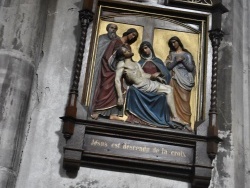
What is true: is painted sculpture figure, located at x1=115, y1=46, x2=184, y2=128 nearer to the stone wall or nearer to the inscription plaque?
the inscription plaque

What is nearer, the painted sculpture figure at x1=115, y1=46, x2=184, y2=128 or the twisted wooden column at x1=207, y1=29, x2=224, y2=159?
the twisted wooden column at x1=207, y1=29, x2=224, y2=159

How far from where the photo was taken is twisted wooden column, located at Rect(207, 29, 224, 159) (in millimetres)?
5184

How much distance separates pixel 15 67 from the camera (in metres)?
5.31

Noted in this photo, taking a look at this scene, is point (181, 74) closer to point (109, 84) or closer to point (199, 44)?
point (199, 44)

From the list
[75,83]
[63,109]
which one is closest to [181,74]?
[75,83]

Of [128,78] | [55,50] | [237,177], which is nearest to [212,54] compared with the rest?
[128,78]

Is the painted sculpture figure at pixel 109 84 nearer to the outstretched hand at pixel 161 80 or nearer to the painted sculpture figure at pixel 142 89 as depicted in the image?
the painted sculpture figure at pixel 142 89

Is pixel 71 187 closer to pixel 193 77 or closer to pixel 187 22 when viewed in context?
pixel 193 77

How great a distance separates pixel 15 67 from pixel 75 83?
63 centimetres

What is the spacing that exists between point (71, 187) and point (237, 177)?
1.69 meters

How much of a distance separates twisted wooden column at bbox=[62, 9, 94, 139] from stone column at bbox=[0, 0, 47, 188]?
1.43ft

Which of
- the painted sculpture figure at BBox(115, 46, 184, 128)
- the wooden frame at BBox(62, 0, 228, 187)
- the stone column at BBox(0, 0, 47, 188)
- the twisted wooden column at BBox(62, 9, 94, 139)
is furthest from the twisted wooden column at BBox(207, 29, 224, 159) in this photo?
the stone column at BBox(0, 0, 47, 188)

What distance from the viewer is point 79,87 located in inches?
213

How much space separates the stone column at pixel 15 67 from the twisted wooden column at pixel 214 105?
187cm
